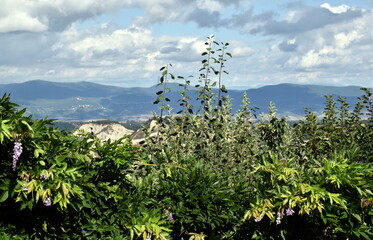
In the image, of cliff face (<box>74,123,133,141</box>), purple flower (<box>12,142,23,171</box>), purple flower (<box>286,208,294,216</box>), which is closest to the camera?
purple flower (<box>12,142,23,171</box>)

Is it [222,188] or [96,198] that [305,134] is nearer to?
[222,188]

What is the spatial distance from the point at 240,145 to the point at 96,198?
599cm

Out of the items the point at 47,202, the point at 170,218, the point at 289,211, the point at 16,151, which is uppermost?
the point at 16,151

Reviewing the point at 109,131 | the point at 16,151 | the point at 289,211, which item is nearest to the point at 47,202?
the point at 16,151

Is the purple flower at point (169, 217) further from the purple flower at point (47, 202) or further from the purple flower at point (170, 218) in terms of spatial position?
A: the purple flower at point (47, 202)

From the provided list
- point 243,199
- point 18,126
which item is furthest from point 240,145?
point 18,126

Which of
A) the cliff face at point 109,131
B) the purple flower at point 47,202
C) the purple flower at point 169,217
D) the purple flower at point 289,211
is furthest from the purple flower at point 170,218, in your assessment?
the purple flower at point 47,202

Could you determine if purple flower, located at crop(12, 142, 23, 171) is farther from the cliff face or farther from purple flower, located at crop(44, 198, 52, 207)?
the cliff face

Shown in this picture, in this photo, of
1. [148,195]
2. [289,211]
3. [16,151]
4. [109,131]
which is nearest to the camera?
[16,151]

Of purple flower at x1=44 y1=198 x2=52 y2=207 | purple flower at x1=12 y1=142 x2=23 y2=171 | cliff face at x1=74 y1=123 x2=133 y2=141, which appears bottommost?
cliff face at x1=74 y1=123 x2=133 y2=141

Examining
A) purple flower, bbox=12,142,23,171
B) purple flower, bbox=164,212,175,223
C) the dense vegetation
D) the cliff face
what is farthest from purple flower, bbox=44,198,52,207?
purple flower, bbox=164,212,175,223

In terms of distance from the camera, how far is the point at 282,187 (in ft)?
18.2

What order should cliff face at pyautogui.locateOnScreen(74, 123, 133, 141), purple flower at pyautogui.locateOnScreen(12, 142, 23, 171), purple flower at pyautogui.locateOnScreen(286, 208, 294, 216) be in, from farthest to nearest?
1. cliff face at pyautogui.locateOnScreen(74, 123, 133, 141)
2. purple flower at pyautogui.locateOnScreen(286, 208, 294, 216)
3. purple flower at pyautogui.locateOnScreen(12, 142, 23, 171)

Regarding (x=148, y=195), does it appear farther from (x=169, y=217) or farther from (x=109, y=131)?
(x=109, y=131)
